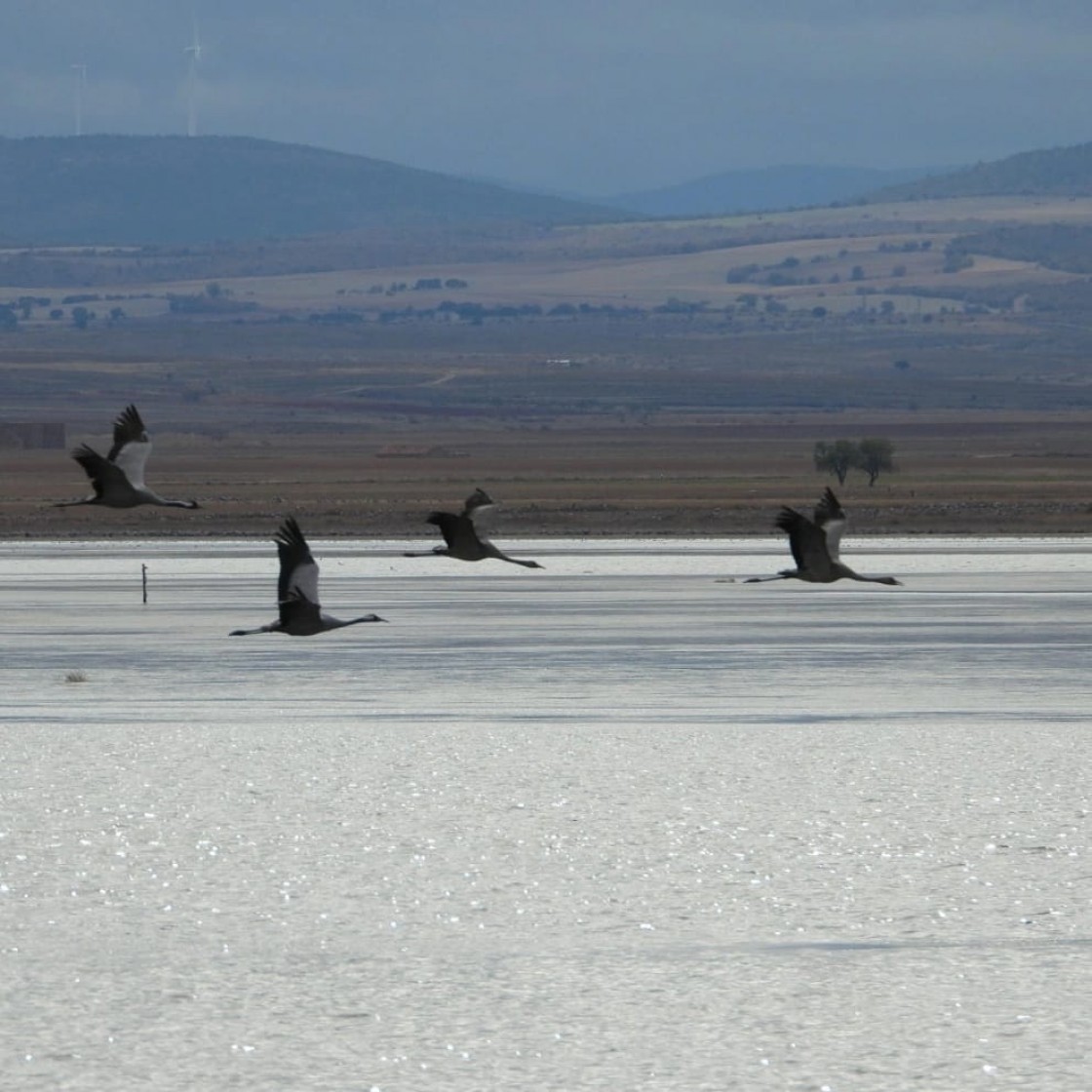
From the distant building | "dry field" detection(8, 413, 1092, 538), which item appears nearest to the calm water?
"dry field" detection(8, 413, 1092, 538)

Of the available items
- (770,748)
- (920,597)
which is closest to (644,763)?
Result: (770,748)

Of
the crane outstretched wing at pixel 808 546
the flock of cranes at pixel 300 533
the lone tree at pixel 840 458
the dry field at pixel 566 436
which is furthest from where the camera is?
the lone tree at pixel 840 458

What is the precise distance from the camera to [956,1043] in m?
10.1

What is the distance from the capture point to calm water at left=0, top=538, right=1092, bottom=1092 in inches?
400

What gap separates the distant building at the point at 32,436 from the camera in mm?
105000

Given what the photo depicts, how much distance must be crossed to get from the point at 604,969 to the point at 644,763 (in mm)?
6540

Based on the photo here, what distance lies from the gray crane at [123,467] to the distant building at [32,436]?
82.7 m

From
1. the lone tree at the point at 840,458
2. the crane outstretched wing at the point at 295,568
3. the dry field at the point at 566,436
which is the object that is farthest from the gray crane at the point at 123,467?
the lone tree at the point at 840,458

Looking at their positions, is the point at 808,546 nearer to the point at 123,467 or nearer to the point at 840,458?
the point at 123,467

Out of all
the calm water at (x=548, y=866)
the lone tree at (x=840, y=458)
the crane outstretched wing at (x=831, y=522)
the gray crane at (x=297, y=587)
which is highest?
the lone tree at (x=840, y=458)

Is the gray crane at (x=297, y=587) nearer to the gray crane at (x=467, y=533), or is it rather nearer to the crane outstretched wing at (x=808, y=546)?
the gray crane at (x=467, y=533)

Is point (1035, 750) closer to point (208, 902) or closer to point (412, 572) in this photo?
point (208, 902)

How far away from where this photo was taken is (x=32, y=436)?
106 meters

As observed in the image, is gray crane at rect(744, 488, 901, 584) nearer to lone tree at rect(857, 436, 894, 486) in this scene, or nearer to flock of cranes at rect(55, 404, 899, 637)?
flock of cranes at rect(55, 404, 899, 637)
